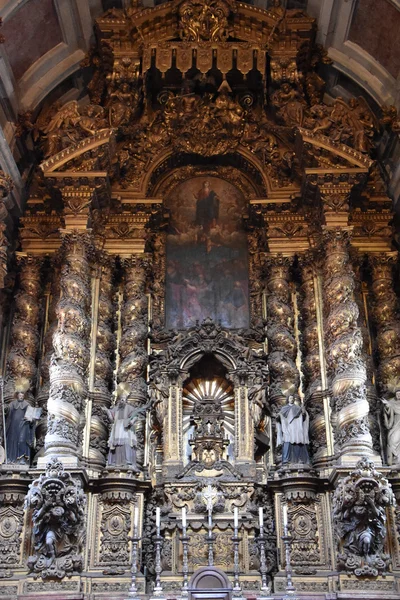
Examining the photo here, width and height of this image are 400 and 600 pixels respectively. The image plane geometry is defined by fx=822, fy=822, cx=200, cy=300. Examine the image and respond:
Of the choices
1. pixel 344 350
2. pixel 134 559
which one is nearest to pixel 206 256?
pixel 344 350

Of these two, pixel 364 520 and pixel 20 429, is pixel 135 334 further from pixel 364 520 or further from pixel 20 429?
pixel 364 520

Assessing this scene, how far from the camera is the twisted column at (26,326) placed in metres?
13.6

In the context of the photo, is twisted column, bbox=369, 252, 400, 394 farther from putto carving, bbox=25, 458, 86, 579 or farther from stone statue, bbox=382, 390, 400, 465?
putto carving, bbox=25, 458, 86, 579

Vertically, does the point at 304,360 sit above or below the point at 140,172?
below

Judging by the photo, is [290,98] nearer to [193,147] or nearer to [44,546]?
[193,147]

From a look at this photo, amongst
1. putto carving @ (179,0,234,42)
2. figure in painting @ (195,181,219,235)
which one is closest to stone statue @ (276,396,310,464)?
figure in painting @ (195,181,219,235)

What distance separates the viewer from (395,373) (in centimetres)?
1349

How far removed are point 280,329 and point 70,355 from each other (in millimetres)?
3626

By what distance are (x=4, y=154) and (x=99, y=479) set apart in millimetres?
5530

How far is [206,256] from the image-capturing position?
1527 cm

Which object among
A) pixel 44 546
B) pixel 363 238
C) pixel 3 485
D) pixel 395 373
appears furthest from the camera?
pixel 363 238

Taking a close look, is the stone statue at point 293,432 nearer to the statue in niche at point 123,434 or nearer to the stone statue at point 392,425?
the stone statue at point 392,425

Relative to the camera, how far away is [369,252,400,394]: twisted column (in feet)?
44.4

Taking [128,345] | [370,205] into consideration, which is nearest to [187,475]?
[128,345]
